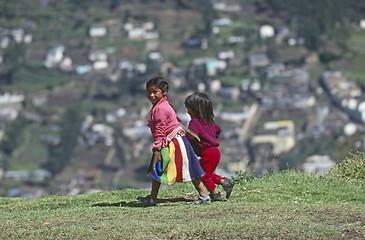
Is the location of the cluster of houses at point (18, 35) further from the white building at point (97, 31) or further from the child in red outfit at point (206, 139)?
the child in red outfit at point (206, 139)

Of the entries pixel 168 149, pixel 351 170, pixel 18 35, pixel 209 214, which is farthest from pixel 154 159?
pixel 18 35

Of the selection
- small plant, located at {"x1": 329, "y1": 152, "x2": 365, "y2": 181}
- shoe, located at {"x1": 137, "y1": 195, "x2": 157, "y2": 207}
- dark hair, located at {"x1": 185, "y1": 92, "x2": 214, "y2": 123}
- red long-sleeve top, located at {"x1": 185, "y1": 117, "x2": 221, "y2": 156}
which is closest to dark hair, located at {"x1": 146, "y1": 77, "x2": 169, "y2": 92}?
dark hair, located at {"x1": 185, "y1": 92, "x2": 214, "y2": 123}

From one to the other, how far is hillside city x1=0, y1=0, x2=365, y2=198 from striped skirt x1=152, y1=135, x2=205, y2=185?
64.6 metres

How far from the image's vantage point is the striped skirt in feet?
21.4

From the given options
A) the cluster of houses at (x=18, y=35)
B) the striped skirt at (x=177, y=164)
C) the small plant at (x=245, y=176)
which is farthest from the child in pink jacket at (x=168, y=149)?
the cluster of houses at (x=18, y=35)

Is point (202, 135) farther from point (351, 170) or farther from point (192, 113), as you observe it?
point (351, 170)

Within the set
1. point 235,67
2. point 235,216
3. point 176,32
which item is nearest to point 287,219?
point 235,216

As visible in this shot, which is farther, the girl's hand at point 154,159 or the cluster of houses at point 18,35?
the cluster of houses at point 18,35

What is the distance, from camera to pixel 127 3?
5630 inches

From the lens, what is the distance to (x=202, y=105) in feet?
22.4

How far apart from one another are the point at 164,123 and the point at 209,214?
979 millimetres

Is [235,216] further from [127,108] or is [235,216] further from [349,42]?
[349,42]

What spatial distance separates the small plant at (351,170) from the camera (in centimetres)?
827

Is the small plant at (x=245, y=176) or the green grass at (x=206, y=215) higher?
the green grass at (x=206, y=215)
